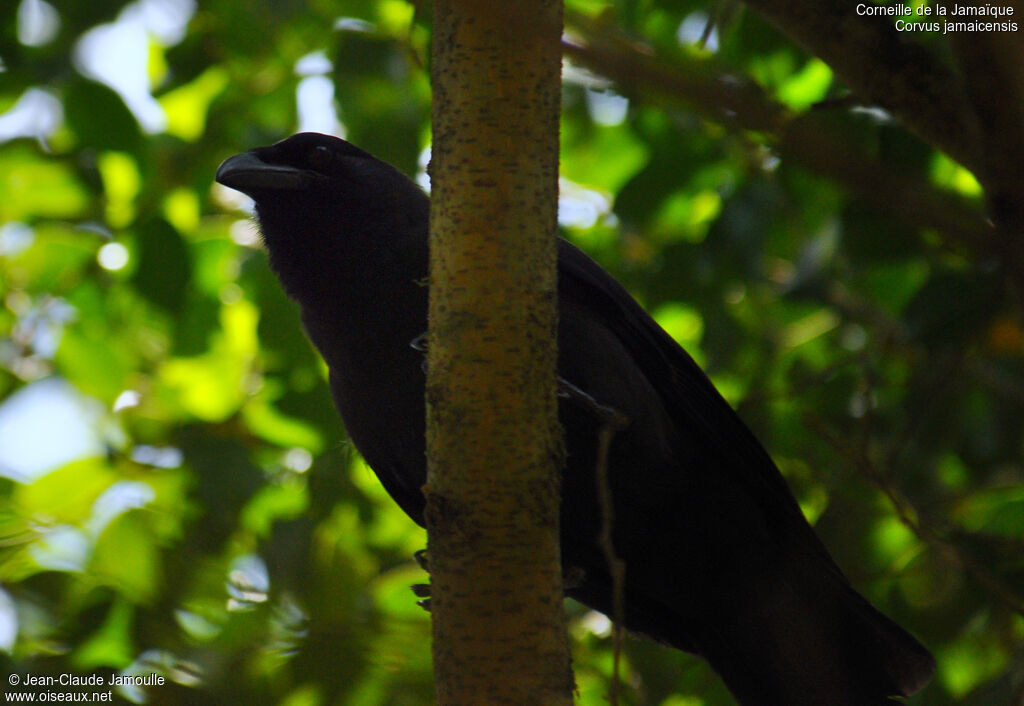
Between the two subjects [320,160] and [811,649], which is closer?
[811,649]

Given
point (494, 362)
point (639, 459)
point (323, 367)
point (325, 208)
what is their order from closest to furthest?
point (494, 362), point (639, 459), point (325, 208), point (323, 367)

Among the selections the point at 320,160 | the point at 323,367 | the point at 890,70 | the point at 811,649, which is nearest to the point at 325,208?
the point at 320,160

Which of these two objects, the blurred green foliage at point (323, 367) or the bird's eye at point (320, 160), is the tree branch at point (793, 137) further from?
the bird's eye at point (320, 160)

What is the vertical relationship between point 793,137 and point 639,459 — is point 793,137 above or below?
above

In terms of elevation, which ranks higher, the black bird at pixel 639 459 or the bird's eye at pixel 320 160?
the bird's eye at pixel 320 160

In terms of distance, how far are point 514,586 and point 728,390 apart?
2.49m

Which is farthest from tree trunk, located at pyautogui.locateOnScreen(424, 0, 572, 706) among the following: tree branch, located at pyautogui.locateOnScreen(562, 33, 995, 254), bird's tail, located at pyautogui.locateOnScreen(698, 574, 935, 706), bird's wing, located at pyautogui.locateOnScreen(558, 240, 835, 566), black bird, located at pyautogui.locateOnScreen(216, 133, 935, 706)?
bird's tail, located at pyautogui.locateOnScreen(698, 574, 935, 706)

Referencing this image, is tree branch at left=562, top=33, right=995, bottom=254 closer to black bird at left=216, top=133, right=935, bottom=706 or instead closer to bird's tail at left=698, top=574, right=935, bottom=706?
black bird at left=216, top=133, right=935, bottom=706

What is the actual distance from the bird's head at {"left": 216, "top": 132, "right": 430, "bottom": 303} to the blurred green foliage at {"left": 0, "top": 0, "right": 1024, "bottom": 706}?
0.41m

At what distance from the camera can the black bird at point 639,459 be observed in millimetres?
2865

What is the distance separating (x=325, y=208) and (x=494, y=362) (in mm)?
1484

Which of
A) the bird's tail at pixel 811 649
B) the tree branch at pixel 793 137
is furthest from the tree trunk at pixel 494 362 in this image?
the bird's tail at pixel 811 649

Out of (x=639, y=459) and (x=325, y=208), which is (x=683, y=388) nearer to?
(x=639, y=459)

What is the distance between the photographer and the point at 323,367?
3.96 metres
